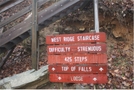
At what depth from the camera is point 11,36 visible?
5.05m

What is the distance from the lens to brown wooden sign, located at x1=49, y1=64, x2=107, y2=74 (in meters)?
3.32

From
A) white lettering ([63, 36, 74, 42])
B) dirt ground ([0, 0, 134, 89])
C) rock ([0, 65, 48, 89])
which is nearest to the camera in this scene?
white lettering ([63, 36, 74, 42])

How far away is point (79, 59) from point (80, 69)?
0.61 ft

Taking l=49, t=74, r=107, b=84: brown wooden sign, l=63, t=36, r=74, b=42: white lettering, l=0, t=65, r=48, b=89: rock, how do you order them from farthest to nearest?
l=0, t=65, r=48, b=89: rock < l=63, t=36, r=74, b=42: white lettering < l=49, t=74, r=107, b=84: brown wooden sign

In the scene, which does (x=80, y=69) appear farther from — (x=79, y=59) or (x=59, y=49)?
Result: (x=59, y=49)

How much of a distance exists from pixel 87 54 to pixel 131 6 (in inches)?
126

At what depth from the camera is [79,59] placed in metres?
3.40

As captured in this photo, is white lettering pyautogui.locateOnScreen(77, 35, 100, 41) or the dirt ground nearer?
white lettering pyautogui.locateOnScreen(77, 35, 100, 41)

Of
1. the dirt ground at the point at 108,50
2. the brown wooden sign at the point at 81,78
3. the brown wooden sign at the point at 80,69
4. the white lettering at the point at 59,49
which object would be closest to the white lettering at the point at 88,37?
the white lettering at the point at 59,49

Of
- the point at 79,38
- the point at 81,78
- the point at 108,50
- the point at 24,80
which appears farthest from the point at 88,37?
the point at 108,50

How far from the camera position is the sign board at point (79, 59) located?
3.34 meters

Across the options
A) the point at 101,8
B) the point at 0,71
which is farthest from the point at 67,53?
the point at 0,71

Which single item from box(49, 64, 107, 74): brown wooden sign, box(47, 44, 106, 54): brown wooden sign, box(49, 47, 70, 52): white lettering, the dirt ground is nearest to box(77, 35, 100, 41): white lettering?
box(47, 44, 106, 54): brown wooden sign

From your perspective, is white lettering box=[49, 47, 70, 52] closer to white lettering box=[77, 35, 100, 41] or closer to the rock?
white lettering box=[77, 35, 100, 41]
